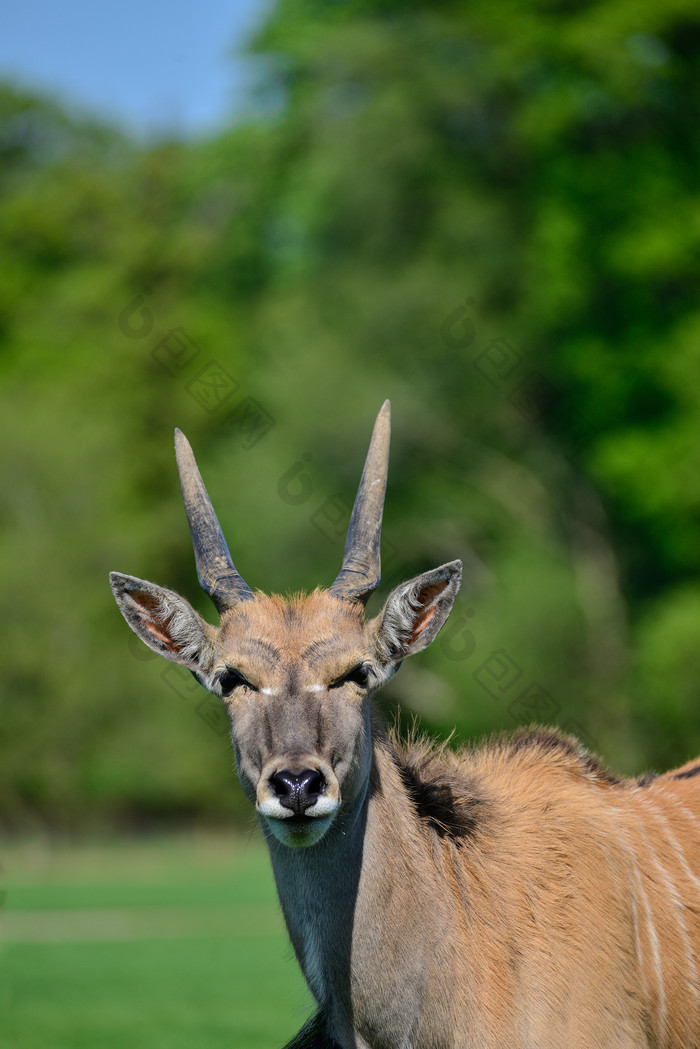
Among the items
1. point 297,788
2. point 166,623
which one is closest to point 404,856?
point 297,788

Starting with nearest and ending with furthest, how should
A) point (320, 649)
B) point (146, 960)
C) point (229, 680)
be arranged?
point (320, 649), point (229, 680), point (146, 960)

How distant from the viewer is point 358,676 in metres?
5.30

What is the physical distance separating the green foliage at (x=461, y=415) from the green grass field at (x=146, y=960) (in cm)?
397

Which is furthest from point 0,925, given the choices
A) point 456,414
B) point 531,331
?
point 531,331

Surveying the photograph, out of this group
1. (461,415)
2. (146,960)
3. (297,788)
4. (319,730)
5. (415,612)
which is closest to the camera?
(297,788)

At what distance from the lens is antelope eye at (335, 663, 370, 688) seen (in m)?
5.23

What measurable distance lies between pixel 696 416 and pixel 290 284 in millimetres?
13930

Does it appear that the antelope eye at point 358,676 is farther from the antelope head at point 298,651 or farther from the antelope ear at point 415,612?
the antelope ear at point 415,612

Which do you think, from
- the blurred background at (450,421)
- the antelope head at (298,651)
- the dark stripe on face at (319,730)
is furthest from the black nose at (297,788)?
the blurred background at (450,421)

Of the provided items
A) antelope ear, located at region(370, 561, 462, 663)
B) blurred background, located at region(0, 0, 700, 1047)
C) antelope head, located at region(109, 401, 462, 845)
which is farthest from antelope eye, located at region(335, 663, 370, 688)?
blurred background, located at region(0, 0, 700, 1047)

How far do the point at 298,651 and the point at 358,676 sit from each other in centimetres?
26

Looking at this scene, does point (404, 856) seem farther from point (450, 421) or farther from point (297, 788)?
point (450, 421)

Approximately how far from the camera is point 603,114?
97.2ft

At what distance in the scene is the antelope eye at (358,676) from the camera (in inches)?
206
